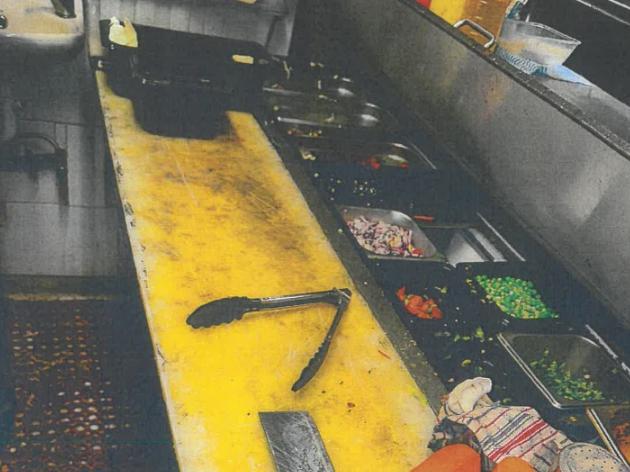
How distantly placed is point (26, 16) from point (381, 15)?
5.09 ft

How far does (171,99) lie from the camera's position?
2119 millimetres

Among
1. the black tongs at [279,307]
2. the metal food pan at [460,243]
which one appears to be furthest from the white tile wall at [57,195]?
the metal food pan at [460,243]

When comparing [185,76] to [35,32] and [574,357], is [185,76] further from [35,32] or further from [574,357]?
[574,357]

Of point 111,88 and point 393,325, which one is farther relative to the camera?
point 111,88

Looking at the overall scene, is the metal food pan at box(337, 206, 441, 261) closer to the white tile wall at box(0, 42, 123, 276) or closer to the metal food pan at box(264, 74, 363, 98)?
the metal food pan at box(264, 74, 363, 98)

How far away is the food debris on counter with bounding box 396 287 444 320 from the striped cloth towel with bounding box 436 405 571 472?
1.53ft

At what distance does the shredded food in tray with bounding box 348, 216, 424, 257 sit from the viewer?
1.93 metres

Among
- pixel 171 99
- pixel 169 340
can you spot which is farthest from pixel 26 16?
pixel 169 340

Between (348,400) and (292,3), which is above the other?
(292,3)

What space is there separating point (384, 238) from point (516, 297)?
499 mm

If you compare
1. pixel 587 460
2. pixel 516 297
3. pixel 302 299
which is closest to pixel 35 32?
pixel 302 299

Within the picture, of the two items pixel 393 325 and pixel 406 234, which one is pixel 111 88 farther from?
pixel 393 325

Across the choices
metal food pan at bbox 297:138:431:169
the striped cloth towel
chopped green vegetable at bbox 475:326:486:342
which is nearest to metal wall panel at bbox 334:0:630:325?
metal food pan at bbox 297:138:431:169

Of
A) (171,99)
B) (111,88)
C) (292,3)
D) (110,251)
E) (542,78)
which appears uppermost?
(542,78)
